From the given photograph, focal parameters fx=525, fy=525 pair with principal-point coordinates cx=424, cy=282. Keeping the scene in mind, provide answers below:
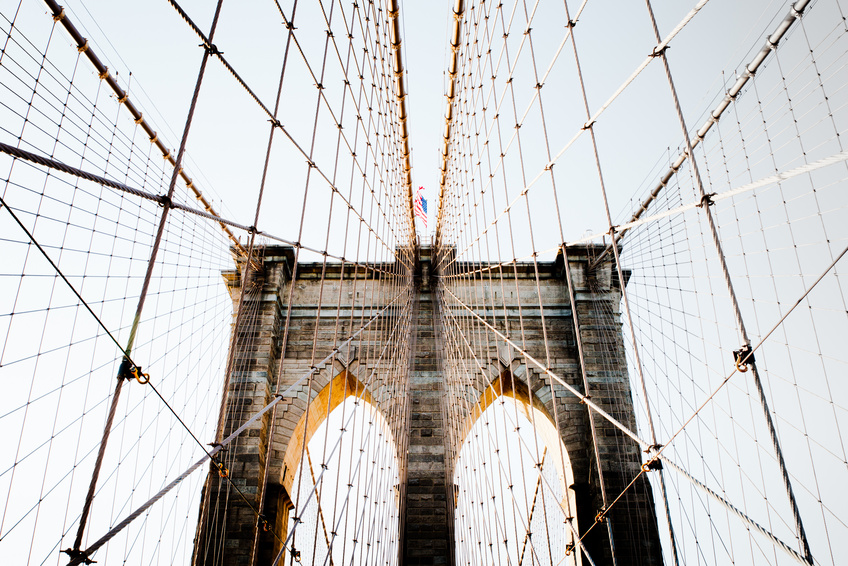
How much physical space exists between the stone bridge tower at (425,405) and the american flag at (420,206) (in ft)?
6.25

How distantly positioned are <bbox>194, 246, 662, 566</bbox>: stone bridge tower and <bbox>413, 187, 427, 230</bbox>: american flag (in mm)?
1906

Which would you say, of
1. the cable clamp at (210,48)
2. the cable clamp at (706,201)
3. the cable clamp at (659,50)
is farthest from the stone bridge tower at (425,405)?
the cable clamp at (706,201)

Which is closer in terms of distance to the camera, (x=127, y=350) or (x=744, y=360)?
(x=744, y=360)

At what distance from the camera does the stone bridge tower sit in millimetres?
6738

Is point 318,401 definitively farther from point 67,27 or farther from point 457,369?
point 67,27

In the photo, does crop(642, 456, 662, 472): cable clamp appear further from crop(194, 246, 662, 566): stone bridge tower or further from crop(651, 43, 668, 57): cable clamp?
crop(194, 246, 662, 566): stone bridge tower

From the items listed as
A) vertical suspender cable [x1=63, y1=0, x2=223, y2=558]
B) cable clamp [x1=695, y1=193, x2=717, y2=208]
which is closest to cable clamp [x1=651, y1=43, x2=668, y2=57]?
cable clamp [x1=695, y1=193, x2=717, y2=208]

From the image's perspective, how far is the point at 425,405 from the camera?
312 inches

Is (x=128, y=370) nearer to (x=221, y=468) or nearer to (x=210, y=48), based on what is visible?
(x=221, y=468)

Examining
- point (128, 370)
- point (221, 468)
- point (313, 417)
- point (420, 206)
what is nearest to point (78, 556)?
point (128, 370)

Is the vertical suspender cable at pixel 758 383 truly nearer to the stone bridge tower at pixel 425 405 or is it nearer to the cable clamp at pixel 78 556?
the cable clamp at pixel 78 556

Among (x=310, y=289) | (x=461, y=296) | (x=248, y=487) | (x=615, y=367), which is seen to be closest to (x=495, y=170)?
(x=461, y=296)

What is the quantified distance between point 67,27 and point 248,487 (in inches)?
224

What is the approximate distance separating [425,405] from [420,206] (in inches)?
189
